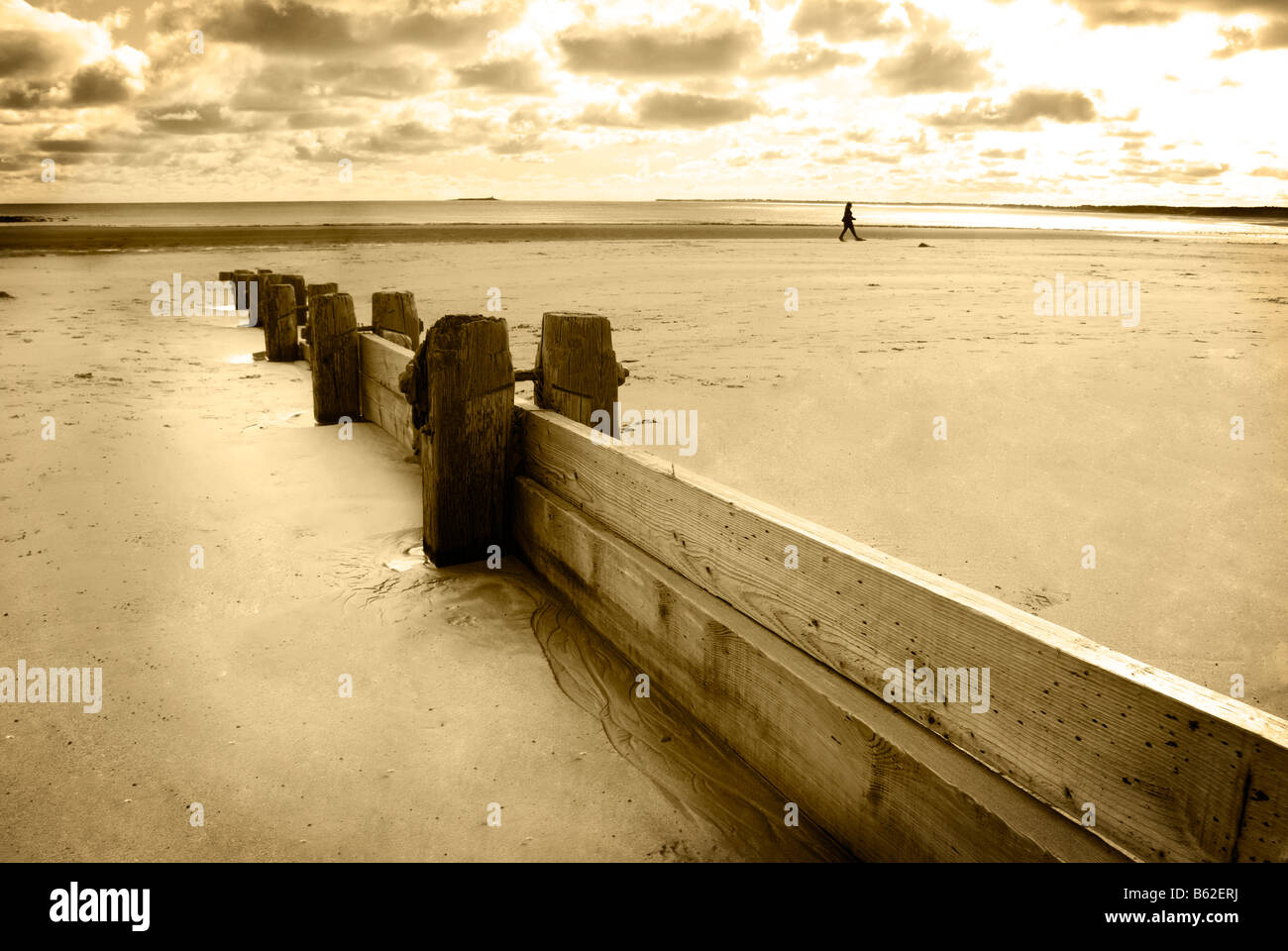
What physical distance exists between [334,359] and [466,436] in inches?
113

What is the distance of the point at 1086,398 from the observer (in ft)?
19.7

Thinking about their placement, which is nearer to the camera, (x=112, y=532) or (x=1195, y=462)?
(x=112, y=532)

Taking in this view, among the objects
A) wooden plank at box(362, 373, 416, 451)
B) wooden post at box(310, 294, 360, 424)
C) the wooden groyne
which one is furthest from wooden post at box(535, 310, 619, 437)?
wooden post at box(310, 294, 360, 424)

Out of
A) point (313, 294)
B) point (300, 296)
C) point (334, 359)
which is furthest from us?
point (300, 296)

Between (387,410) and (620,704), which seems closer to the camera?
(620,704)

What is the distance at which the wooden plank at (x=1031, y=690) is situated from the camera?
118 cm

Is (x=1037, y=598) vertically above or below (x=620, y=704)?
above

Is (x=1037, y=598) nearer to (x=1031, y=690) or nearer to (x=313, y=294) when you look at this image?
(x=1031, y=690)

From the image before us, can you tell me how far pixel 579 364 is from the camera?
10.9ft

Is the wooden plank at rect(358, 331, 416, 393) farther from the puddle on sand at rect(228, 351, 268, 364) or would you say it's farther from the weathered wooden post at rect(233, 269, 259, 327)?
the weathered wooden post at rect(233, 269, 259, 327)

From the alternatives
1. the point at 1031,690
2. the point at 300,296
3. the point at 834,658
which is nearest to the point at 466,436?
the point at 834,658

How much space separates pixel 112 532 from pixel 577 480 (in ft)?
7.93
